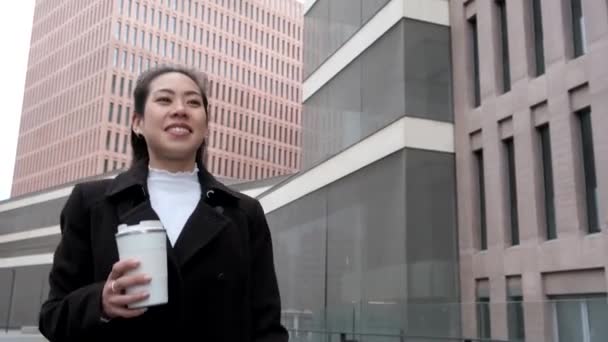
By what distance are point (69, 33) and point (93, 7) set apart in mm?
7115

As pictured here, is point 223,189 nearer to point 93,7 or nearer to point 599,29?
point 599,29

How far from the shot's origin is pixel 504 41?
A: 618 inches

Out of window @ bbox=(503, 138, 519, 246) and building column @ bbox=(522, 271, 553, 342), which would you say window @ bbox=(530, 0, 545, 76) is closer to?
window @ bbox=(503, 138, 519, 246)

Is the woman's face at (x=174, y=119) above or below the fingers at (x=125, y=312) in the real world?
above

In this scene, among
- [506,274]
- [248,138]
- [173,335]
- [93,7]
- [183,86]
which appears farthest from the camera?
[248,138]

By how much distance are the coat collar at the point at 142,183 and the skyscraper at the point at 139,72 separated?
259 ft

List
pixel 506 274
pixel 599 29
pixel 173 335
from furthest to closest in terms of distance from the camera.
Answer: pixel 506 274
pixel 599 29
pixel 173 335

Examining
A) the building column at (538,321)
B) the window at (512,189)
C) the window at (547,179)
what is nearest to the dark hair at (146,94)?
the building column at (538,321)

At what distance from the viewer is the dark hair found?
219 centimetres

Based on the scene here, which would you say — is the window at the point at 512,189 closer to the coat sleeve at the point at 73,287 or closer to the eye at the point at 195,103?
the eye at the point at 195,103

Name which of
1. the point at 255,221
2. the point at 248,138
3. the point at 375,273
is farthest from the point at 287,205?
the point at 248,138

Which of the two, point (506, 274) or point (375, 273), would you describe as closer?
point (506, 274)

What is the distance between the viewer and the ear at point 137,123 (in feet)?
7.27

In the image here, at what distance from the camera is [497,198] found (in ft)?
48.5
